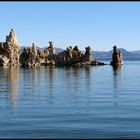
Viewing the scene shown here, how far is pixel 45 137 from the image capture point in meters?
25.7

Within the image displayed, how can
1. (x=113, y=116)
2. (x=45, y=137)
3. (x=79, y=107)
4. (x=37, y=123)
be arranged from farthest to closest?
1. (x=79, y=107)
2. (x=113, y=116)
3. (x=37, y=123)
4. (x=45, y=137)

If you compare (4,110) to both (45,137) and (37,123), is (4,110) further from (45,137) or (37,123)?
(45,137)

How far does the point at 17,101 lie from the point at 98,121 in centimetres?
1563

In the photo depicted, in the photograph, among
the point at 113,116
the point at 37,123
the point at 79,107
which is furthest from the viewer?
the point at 79,107

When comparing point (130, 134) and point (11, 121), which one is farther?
point (11, 121)

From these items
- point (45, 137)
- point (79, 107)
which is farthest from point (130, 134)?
point (79, 107)

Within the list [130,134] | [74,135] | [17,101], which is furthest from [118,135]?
[17,101]

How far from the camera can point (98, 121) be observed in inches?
1226

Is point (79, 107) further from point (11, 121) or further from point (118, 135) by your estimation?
point (118, 135)

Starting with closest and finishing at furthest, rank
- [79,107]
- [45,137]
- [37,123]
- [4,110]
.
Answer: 1. [45,137]
2. [37,123]
3. [4,110]
4. [79,107]

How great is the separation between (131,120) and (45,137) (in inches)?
322

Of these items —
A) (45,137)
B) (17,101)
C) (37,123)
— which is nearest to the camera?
(45,137)

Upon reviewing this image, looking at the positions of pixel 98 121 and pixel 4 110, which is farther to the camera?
pixel 4 110

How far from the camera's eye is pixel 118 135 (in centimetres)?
2623
